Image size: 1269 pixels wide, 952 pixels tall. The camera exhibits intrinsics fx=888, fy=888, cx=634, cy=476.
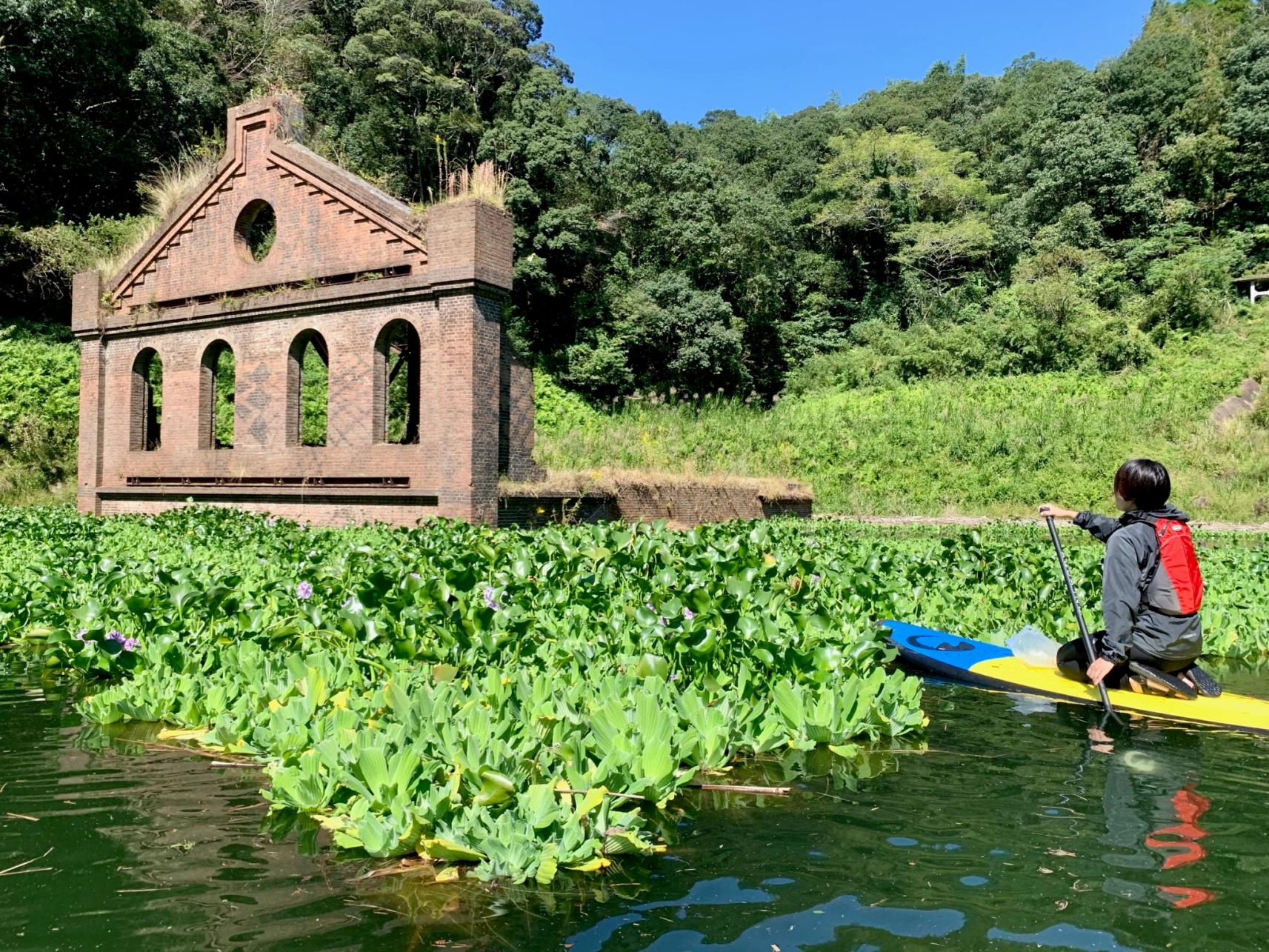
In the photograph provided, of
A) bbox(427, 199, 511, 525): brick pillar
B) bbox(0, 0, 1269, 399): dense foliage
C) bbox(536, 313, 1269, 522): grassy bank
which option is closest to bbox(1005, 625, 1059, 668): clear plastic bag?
bbox(427, 199, 511, 525): brick pillar

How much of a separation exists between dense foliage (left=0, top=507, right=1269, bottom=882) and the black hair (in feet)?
6.04

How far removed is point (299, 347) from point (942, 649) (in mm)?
12336

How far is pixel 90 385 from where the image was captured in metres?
17.7

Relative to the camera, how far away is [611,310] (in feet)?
113

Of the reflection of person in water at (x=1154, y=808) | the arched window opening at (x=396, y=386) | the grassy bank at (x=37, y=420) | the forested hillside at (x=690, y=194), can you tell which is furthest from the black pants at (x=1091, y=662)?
the forested hillside at (x=690, y=194)

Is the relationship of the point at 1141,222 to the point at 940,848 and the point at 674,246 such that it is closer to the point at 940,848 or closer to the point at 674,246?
the point at 674,246

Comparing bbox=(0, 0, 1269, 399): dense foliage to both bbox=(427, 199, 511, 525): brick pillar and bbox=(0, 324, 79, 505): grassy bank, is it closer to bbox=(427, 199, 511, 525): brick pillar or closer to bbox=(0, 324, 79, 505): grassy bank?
bbox=(0, 324, 79, 505): grassy bank

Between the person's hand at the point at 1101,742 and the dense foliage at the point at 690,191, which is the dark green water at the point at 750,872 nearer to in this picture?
the person's hand at the point at 1101,742

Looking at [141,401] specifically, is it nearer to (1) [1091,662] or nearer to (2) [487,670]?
(2) [487,670]

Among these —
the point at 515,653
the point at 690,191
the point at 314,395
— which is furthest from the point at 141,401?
the point at 690,191

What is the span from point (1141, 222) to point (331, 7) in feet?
116

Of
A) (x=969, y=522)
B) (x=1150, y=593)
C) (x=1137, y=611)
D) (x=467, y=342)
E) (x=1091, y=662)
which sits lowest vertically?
(x=1091, y=662)

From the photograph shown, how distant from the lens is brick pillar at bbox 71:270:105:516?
17.5m

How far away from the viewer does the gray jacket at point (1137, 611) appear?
5402mm
